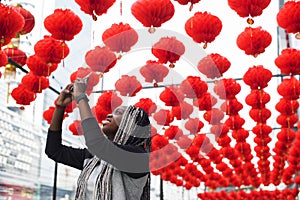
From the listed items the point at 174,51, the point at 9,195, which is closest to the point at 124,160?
the point at 174,51

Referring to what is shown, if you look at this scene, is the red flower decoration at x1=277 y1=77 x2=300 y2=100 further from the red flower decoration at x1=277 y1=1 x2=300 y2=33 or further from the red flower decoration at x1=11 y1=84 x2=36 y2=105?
the red flower decoration at x1=11 y1=84 x2=36 y2=105

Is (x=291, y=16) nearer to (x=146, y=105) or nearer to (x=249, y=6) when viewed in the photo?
(x=249, y=6)

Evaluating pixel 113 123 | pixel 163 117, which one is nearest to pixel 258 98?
pixel 163 117

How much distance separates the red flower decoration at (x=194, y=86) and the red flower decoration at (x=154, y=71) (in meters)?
0.41

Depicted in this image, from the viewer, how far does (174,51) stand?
11.8ft

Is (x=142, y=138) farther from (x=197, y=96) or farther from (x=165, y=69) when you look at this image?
(x=197, y=96)

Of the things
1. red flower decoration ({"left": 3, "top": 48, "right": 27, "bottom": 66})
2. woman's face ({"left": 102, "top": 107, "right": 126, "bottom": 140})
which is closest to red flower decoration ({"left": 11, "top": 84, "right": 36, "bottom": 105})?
red flower decoration ({"left": 3, "top": 48, "right": 27, "bottom": 66})

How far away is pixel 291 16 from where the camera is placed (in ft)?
10.8

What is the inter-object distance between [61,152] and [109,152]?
378 millimetres

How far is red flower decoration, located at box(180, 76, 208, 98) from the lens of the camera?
→ 173 inches

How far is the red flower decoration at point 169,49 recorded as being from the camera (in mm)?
3586

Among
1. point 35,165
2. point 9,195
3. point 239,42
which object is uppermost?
point 239,42

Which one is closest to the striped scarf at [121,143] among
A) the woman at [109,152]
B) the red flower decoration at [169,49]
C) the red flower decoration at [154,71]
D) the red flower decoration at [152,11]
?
the woman at [109,152]

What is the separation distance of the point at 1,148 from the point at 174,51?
8.84 feet
